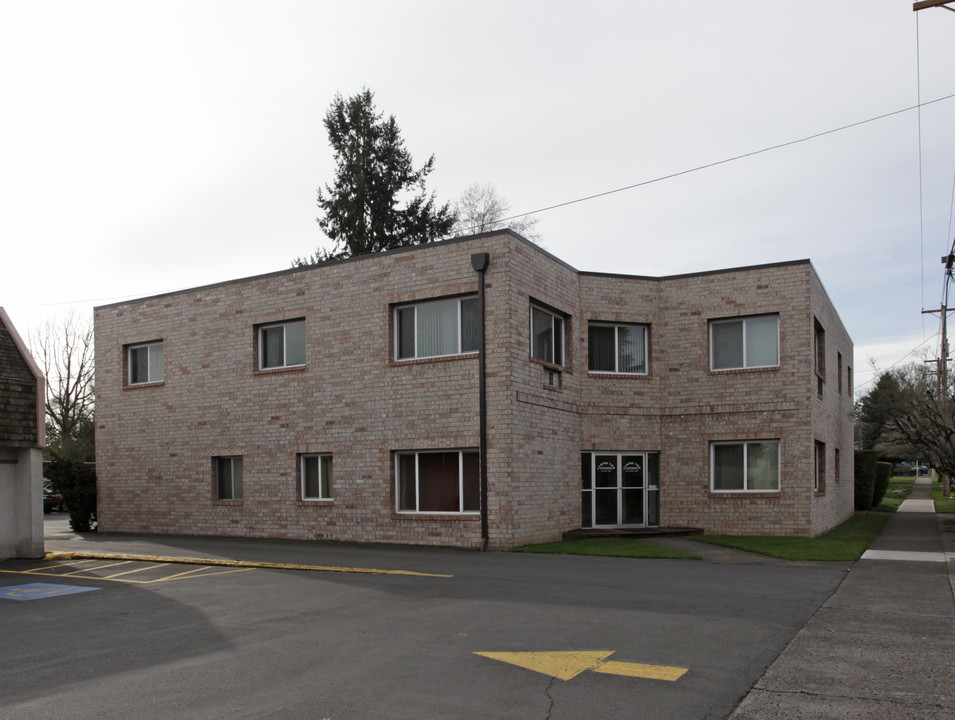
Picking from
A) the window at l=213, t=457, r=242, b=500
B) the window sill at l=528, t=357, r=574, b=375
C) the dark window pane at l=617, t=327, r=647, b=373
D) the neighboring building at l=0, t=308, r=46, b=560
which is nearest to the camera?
the neighboring building at l=0, t=308, r=46, b=560

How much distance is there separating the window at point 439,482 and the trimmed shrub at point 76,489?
11.1 m

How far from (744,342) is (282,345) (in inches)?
443

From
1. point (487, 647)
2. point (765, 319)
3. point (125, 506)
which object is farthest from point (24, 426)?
point (765, 319)

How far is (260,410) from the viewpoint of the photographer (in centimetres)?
2070

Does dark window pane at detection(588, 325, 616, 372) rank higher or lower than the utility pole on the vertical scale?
lower

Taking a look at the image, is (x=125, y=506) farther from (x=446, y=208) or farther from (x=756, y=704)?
(x=446, y=208)

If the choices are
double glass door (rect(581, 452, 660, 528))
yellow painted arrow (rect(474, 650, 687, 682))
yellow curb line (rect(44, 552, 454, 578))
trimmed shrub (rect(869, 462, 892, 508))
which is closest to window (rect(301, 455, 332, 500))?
yellow curb line (rect(44, 552, 454, 578))

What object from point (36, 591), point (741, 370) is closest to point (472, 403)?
point (741, 370)

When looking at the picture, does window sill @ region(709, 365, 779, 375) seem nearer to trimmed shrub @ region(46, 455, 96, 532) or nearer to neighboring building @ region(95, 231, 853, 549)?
neighboring building @ region(95, 231, 853, 549)

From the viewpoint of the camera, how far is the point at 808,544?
59.0 feet

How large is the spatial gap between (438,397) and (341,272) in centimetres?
405

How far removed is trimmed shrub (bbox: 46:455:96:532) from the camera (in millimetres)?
24375

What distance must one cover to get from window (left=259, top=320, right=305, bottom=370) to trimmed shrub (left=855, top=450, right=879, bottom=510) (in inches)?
903

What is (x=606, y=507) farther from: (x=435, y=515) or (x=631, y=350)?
(x=435, y=515)
